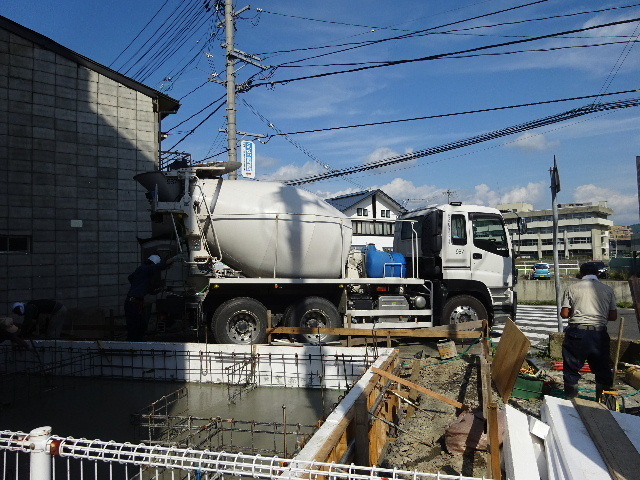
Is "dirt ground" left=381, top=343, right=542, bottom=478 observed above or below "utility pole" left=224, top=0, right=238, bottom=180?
below

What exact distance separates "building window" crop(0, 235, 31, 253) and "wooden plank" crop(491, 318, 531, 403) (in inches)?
377

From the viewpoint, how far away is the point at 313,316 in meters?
8.12

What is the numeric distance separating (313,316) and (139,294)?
9.90 ft

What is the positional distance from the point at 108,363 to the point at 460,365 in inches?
220

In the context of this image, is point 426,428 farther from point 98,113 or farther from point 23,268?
point 98,113

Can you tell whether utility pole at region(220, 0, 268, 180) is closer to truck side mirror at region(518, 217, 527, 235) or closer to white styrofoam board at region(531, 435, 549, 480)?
truck side mirror at region(518, 217, 527, 235)

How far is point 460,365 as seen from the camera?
6906 millimetres

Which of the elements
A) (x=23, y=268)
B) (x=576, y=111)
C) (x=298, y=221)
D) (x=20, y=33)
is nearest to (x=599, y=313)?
(x=298, y=221)

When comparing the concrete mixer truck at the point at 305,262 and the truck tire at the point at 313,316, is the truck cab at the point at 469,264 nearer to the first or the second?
the concrete mixer truck at the point at 305,262

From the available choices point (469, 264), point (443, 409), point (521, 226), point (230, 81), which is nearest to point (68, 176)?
point (230, 81)

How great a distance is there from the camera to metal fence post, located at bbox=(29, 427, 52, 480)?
213 cm

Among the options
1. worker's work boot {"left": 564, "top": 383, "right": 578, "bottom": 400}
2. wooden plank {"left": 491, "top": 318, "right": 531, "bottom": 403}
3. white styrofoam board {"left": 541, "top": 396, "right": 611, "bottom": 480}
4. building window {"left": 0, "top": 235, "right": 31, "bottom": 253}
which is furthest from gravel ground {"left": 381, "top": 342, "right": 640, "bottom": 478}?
building window {"left": 0, "top": 235, "right": 31, "bottom": 253}

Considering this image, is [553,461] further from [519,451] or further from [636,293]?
[636,293]

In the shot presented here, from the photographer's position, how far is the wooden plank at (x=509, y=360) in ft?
15.8
